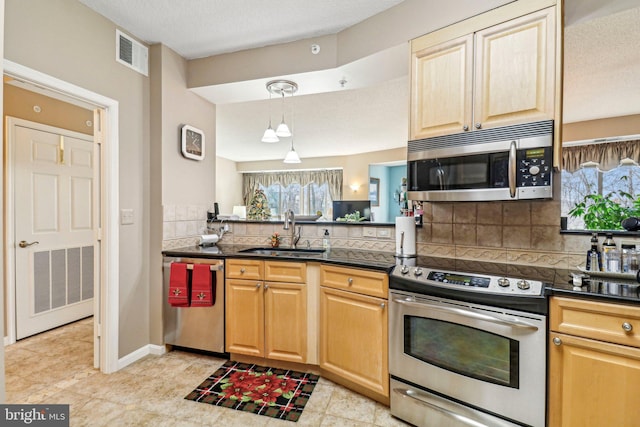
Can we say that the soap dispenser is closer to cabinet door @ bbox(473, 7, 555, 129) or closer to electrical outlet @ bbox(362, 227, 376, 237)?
electrical outlet @ bbox(362, 227, 376, 237)

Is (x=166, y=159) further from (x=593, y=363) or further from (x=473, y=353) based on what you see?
(x=593, y=363)

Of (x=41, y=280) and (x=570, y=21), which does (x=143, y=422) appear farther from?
(x=570, y=21)

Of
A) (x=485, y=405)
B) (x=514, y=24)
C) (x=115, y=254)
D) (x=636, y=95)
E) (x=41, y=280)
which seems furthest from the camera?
(x=636, y=95)

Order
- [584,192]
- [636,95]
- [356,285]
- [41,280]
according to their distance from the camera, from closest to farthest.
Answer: [356,285] → [41,280] → [636,95] → [584,192]

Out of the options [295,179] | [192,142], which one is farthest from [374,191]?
[192,142]

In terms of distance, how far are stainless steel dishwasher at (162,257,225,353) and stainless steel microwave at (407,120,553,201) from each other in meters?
1.64

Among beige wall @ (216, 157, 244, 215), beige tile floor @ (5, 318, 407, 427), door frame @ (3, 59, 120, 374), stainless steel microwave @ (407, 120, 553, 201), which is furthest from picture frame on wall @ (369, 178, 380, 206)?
door frame @ (3, 59, 120, 374)

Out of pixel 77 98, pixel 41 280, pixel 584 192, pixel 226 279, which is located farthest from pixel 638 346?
pixel 41 280

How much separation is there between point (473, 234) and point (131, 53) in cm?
298

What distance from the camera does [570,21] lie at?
72.6 inches

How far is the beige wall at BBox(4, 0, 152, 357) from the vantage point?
191 cm

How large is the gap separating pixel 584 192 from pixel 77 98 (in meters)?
5.87

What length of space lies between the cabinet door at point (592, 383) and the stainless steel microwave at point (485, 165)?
74 cm

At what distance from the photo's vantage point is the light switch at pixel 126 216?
99.7 inches
